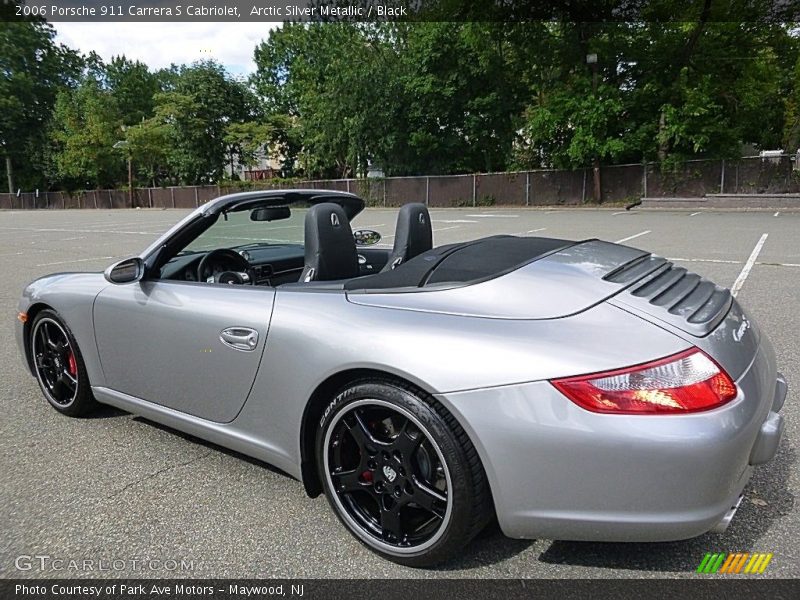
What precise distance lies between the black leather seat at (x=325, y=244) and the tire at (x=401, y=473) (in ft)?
3.01

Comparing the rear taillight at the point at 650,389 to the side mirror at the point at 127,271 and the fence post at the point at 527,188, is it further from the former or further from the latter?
the fence post at the point at 527,188

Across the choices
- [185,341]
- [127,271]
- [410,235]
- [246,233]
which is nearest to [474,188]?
[410,235]

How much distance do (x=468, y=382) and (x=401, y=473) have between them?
1.58 ft

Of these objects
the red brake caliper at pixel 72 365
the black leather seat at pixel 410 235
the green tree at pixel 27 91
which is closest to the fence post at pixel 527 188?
the black leather seat at pixel 410 235

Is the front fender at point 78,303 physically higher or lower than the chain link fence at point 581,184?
lower

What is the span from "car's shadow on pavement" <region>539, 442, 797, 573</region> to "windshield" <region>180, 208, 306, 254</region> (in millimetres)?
2055

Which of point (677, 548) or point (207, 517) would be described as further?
point (207, 517)

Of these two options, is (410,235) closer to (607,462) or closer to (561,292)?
(561,292)

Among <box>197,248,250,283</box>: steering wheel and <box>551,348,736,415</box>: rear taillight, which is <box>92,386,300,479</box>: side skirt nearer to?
<box>197,248,250,283</box>: steering wheel

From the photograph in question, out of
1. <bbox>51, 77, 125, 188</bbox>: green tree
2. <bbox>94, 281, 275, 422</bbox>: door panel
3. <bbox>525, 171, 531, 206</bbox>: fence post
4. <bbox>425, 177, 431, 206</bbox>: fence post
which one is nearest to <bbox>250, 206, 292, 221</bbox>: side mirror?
<bbox>94, 281, 275, 422</bbox>: door panel

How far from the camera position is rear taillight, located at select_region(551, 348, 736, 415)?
5.75 ft

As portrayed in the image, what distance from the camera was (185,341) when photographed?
271cm

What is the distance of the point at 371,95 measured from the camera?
31.6m

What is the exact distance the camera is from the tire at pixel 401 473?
1941mm
